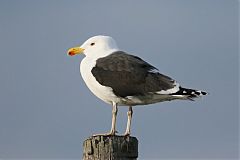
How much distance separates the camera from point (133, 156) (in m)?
6.52

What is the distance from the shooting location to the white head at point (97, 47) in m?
10.3

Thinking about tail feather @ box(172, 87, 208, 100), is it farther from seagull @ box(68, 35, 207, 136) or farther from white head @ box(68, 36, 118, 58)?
white head @ box(68, 36, 118, 58)

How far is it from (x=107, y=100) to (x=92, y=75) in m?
0.53

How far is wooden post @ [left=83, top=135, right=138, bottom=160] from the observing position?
6320 mm

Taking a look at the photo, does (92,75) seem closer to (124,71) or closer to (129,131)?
(124,71)

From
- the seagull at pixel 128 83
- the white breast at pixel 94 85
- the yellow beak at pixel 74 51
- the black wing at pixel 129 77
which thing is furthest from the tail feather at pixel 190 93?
the yellow beak at pixel 74 51

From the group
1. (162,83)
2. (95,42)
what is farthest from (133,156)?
(95,42)

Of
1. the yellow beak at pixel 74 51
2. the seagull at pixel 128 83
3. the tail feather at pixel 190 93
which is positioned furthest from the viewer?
the yellow beak at pixel 74 51

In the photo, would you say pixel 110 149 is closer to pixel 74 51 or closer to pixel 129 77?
pixel 129 77

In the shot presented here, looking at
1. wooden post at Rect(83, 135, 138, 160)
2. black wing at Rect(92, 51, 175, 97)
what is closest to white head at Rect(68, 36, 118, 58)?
black wing at Rect(92, 51, 175, 97)

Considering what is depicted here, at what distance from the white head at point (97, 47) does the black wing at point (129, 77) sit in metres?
0.79

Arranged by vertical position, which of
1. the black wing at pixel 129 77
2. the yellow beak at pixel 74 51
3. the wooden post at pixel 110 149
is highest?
the yellow beak at pixel 74 51

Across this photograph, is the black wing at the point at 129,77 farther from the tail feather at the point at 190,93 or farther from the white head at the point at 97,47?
the white head at the point at 97,47

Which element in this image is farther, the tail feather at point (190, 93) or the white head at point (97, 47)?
the white head at point (97, 47)
